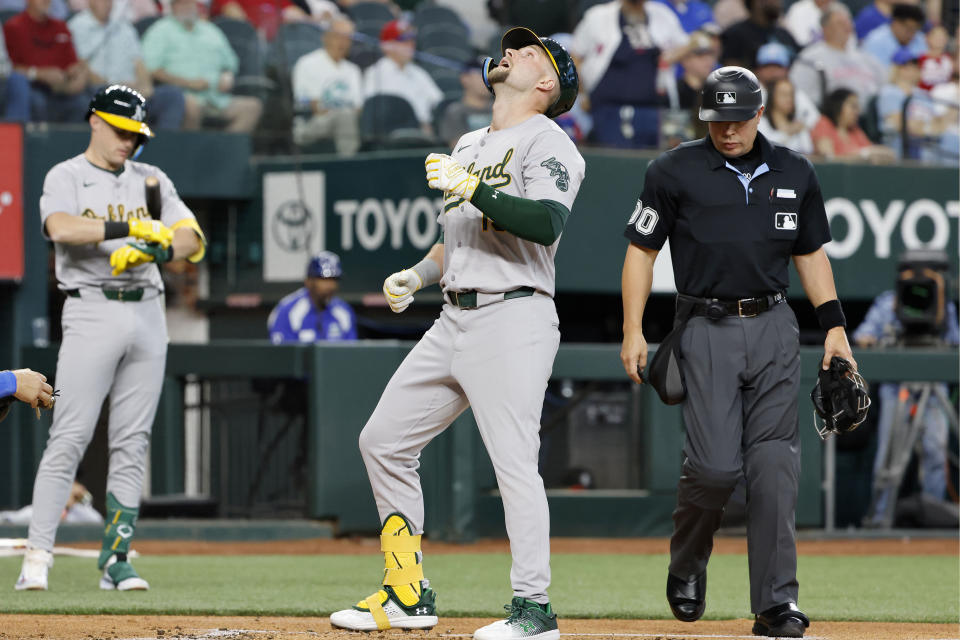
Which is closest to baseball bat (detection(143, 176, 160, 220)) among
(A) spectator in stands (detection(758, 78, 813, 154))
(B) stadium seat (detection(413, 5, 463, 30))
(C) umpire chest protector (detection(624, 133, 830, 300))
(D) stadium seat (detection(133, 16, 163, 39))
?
(C) umpire chest protector (detection(624, 133, 830, 300))

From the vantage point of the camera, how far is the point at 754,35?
14.2 metres

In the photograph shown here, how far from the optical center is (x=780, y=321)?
200 inches

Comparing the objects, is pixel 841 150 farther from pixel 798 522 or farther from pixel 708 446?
pixel 708 446

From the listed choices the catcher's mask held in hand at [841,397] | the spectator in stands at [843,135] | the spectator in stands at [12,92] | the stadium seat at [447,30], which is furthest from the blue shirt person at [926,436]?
the spectator in stands at [12,92]

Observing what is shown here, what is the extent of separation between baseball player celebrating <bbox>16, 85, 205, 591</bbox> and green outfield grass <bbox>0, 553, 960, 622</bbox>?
1.17 feet

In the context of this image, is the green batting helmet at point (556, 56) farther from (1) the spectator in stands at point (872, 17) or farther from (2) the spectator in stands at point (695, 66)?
(1) the spectator in stands at point (872, 17)

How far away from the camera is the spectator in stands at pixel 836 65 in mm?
13414

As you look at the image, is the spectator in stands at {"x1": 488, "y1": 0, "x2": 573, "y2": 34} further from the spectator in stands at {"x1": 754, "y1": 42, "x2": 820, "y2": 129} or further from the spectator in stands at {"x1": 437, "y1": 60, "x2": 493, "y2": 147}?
the spectator in stands at {"x1": 437, "y1": 60, "x2": 493, "y2": 147}

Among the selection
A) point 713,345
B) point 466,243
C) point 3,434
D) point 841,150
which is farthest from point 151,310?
point 841,150

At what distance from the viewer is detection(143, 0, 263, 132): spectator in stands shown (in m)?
11.8

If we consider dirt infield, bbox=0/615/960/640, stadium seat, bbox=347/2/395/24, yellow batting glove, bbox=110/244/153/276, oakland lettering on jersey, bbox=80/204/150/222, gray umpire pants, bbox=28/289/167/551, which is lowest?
dirt infield, bbox=0/615/960/640

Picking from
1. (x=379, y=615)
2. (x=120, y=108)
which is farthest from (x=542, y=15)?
(x=379, y=615)

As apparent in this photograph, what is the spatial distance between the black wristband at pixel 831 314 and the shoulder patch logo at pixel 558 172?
1.17 metres

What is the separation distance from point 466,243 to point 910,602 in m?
3.11
